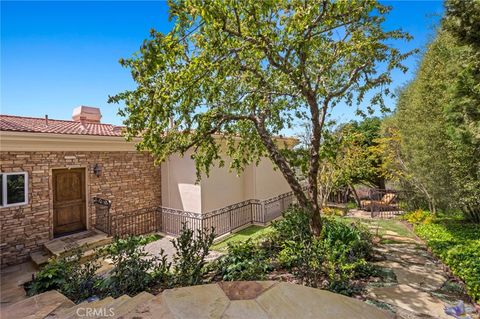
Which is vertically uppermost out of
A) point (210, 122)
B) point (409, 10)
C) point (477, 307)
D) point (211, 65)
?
point (409, 10)

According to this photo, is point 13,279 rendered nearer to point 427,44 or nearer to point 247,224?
point 247,224

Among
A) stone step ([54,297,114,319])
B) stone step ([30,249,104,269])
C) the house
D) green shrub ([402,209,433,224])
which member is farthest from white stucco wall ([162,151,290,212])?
stone step ([54,297,114,319])

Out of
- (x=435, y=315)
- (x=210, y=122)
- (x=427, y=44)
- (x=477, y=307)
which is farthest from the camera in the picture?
(x=427, y=44)

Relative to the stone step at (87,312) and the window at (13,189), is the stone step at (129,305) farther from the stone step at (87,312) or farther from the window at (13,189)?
the window at (13,189)

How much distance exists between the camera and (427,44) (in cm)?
945

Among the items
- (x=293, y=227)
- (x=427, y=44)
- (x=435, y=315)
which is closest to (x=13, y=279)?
(x=293, y=227)

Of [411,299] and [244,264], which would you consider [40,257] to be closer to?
[244,264]

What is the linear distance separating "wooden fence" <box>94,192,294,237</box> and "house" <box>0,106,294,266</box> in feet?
0.77

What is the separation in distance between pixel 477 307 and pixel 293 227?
3.52m

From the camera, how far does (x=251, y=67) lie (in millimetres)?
6027

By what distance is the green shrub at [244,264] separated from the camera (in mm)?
4406

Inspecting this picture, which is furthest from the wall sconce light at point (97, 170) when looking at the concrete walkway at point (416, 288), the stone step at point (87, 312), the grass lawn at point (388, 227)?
the grass lawn at point (388, 227)

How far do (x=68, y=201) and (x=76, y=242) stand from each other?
5.08ft

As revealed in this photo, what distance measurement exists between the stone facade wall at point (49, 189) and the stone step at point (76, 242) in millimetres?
356
